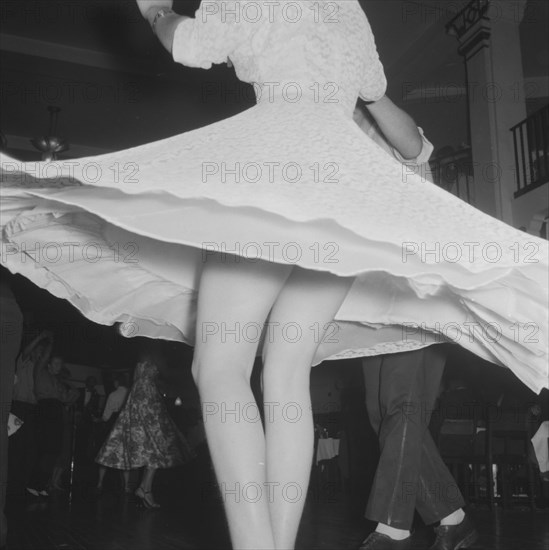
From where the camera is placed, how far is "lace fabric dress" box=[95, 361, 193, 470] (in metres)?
3.80

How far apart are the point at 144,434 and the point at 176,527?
4.83 feet

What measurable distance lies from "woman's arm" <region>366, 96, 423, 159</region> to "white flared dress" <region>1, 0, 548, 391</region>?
0.03m

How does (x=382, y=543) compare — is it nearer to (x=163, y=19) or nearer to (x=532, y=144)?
(x=163, y=19)

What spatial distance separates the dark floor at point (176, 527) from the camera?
1.93 m

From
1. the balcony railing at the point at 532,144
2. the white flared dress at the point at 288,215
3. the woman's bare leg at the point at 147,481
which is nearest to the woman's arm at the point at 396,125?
the white flared dress at the point at 288,215

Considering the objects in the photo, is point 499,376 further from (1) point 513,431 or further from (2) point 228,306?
(2) point 228,306

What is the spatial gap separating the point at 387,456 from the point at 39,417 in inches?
149

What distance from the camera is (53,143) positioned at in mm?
7098

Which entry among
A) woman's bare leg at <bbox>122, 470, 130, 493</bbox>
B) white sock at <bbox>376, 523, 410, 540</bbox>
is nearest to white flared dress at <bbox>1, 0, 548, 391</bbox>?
white sock at <bbox>376, 523, 410, 540</bbox>

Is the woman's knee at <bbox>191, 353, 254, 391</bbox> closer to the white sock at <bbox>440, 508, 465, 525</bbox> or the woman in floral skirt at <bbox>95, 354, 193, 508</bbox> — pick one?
the white sock at <bbox>440, 508, 465, 525</bbox>

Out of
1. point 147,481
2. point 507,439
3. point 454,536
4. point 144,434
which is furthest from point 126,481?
point 454,536

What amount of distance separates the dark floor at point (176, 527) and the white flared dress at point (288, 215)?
0.92 metres

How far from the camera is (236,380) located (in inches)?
35.9

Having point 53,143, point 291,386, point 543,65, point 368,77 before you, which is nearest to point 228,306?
point 291,386
